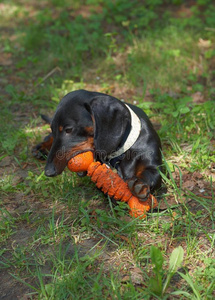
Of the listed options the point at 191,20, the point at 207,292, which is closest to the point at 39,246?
the point at 207,292

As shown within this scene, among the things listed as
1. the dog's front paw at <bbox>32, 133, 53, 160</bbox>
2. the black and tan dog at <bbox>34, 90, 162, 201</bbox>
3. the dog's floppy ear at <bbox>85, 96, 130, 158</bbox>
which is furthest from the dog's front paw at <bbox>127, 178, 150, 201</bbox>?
the dog's front paw at <bbox>32, 133, 53, 160</bbox>

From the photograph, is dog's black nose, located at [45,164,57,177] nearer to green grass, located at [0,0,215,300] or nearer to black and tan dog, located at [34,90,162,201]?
black and tan dog, located at [34,90,162,201]

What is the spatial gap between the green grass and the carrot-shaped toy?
104 mm

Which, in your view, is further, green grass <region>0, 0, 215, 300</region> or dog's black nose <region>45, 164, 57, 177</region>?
dog's black nose <region>45, 164, 57, 177</region>

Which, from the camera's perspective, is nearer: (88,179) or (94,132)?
(94,132)

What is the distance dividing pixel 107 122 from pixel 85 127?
17 cm

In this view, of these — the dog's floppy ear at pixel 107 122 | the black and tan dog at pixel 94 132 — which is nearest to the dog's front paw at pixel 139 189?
the black and tan dog at pixel 94 132

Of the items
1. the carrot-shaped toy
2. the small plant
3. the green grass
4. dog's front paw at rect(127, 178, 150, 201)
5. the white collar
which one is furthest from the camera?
the white collar

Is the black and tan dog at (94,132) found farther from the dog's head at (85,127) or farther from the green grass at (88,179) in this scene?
the green grass at (88,179)

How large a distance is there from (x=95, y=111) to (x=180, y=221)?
1019 millimetres

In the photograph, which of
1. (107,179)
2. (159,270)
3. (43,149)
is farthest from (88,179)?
(159,270)

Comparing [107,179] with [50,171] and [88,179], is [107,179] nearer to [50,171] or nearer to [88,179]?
[50,171]

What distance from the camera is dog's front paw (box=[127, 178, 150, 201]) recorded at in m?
2.62

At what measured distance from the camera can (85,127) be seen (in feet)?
9.32
